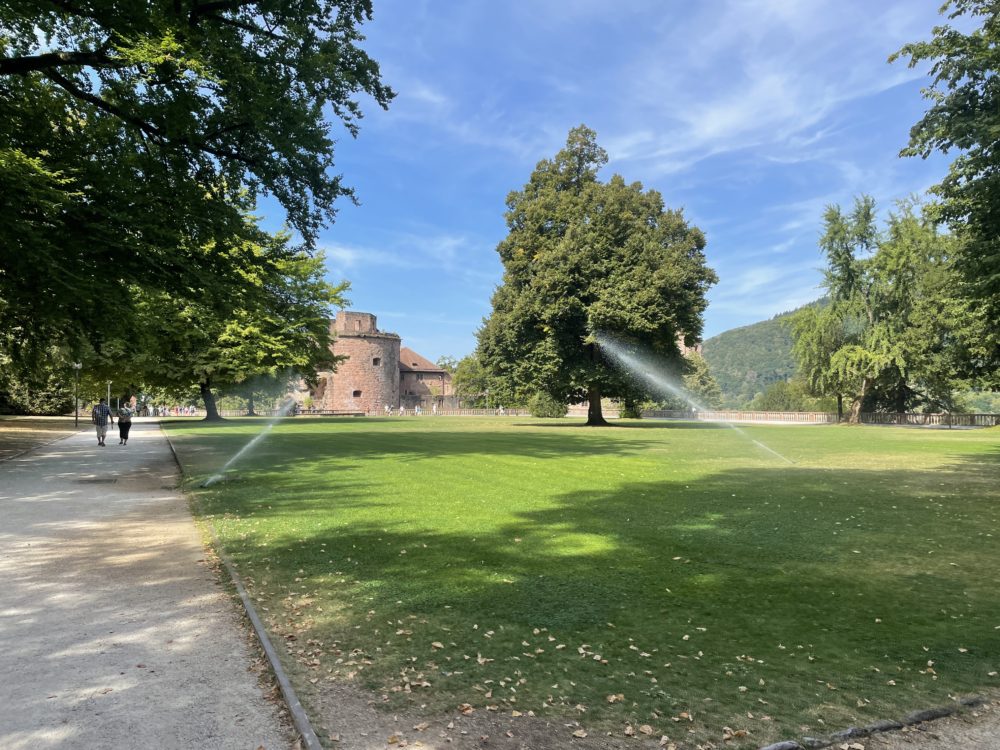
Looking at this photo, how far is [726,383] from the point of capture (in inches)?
7200

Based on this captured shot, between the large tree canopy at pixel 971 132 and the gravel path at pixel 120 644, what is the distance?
46.9ft

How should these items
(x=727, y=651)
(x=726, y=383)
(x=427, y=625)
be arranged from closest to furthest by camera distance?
1. (x=727, y=651)
2. (x=427, y=625)
3. (x=726, y=383)

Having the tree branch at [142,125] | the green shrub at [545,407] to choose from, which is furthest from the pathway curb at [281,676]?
the green shrub at [545,407]

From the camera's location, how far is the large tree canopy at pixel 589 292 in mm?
38750

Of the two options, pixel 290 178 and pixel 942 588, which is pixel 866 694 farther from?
pixel 290 178

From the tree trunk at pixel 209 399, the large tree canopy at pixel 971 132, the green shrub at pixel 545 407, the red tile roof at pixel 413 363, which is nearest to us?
the large tree canopy at pixel 971 132

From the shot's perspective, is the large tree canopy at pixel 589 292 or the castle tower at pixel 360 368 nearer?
the large tree canopy at pixel 589 292

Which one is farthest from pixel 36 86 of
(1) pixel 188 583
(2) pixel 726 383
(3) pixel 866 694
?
(2) pixel 726 383

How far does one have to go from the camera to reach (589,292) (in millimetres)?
39781

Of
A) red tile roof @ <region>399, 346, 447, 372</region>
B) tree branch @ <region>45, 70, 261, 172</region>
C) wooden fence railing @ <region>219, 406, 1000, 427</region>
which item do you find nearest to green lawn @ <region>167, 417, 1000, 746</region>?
tree branch @ <region>45, 70, 261, 172</region>

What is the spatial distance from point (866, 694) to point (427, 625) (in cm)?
295

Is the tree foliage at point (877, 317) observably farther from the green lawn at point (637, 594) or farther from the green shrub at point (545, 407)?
the green lawn at point (637, 594)

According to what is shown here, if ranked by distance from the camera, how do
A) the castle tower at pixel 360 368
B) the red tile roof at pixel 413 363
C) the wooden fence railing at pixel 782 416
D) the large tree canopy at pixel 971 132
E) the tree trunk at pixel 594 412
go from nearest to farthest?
the large tree canopy at pixel 971 132 < the tree trunk at pixel 594 412 < the wooden fence railing at pixel 782 416 < the castle tower at pixel 360 368 < the red tile roof at pixel 413 363

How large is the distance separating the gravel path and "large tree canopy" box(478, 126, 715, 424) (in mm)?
31723
